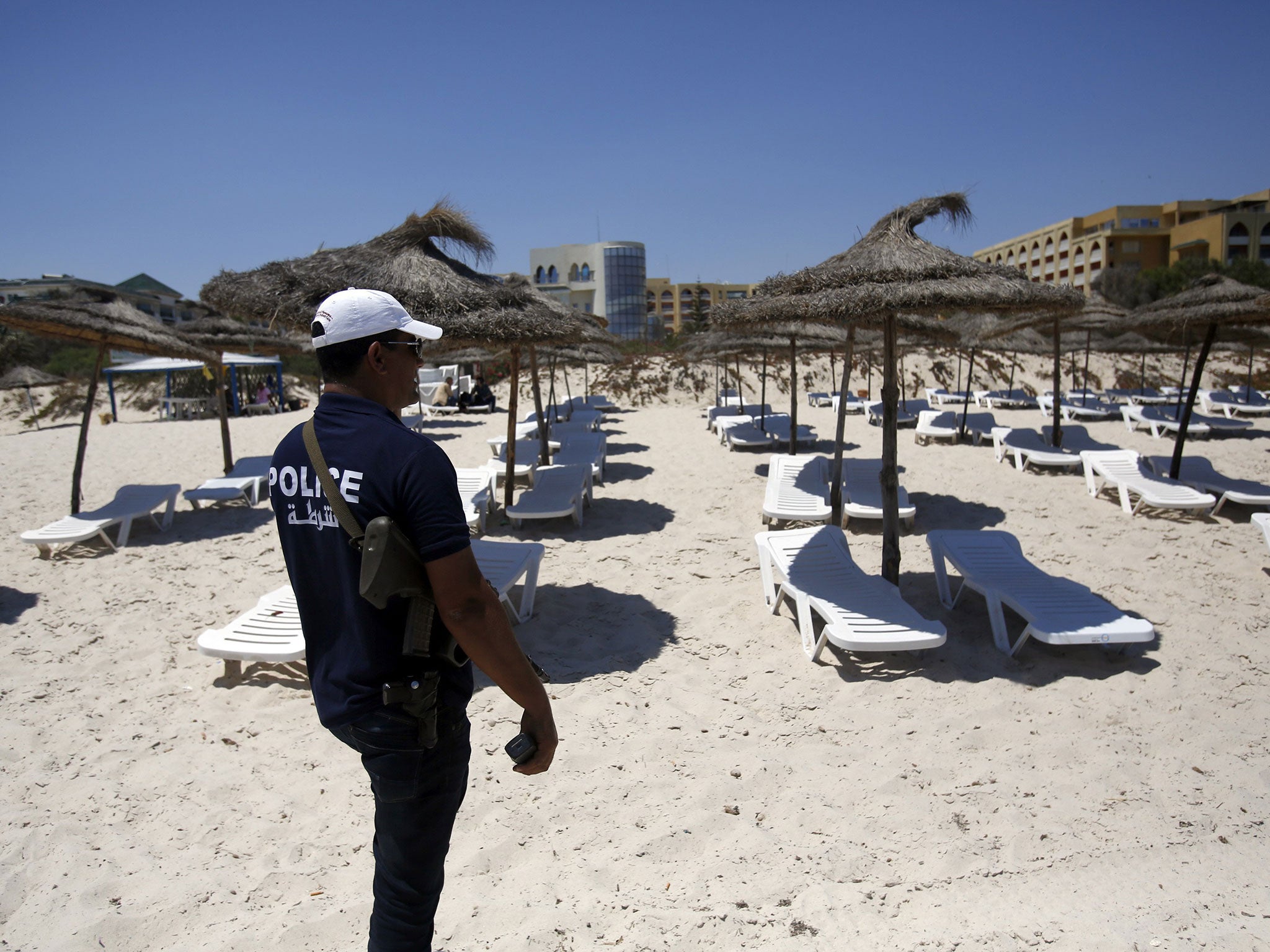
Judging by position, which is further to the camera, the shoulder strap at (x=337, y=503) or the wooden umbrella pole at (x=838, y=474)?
the wooden umbrella pole at (x=838, y=474)

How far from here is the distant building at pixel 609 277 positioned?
2655 inches

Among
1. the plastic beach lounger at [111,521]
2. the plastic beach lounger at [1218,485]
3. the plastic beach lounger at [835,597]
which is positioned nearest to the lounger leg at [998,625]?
the plastic beach lounger at [835,597]

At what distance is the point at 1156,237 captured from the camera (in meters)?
52.3

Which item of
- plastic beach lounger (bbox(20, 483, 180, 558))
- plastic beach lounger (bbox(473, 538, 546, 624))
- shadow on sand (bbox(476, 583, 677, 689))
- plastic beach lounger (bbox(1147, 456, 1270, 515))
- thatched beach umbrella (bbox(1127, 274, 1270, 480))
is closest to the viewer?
shadow on sand (bbox(476, 583, 677, 689))

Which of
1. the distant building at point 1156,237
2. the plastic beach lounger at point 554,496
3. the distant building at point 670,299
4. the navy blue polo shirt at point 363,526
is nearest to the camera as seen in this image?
the navy blue polo shirt at point 363,526

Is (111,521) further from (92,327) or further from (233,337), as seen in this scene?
(233,337)

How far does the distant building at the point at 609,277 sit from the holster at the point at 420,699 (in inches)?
2592

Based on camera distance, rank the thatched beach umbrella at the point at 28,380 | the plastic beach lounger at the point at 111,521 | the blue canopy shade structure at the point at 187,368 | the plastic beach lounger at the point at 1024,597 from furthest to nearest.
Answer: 1. the blue canopy shade structure at the point at 187,368
2. the thatched beach umbrella at the point at 28,380
3. the plastic beach lounger at the point at 111,521
4. the plastic beach lounger at the point at 1024,597

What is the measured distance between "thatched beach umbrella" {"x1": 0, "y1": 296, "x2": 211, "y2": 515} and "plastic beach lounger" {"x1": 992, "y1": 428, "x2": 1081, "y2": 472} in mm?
10772

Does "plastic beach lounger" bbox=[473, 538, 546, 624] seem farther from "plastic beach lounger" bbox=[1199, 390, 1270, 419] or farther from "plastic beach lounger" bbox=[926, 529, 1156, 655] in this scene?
"plastic beach lounger" bbox=[1199, 390, 1270, 419]

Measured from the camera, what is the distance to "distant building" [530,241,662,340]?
6744 cm

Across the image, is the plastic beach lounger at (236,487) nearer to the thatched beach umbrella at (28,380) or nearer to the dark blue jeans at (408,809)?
the dark blue jeans at (408,809)

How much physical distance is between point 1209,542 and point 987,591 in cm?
347

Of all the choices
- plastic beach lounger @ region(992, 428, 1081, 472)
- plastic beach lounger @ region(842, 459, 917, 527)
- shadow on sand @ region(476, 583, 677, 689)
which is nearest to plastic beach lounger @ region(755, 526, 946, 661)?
shadow on sand @ region(476, 583, 677, 689)
